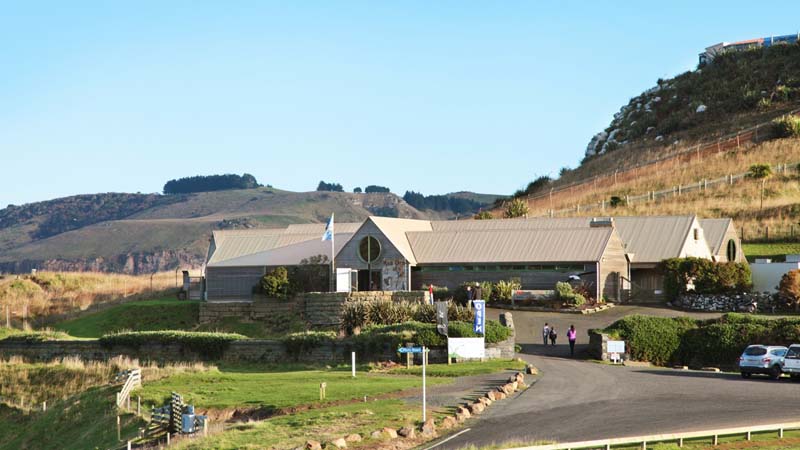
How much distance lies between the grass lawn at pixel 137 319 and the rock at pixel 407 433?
39124 millimetres

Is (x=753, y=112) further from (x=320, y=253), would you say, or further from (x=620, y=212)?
(x=320, y=253)

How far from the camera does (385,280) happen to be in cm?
6819

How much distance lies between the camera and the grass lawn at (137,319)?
66.6 m

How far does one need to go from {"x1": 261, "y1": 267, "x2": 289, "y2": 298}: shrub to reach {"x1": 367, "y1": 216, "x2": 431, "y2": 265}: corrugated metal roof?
6531 millimetres

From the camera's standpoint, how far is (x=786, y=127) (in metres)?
115

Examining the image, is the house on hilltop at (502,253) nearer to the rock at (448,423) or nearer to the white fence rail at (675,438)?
the rock at (448,423)

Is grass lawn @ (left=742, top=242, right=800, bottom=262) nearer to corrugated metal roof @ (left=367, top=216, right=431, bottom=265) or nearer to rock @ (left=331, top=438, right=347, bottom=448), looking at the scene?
corrugated metal roof @ (left=367, top=216, right=431, bottom=265)

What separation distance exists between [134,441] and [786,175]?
75.3 meters

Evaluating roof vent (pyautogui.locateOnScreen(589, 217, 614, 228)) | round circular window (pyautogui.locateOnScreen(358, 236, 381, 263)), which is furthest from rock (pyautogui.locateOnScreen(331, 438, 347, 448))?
roof vent (pyautogui.locateOnScreen(589, 217, 614, 228))

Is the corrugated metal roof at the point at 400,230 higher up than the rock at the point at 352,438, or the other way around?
the corrugated metal roof at the point at 400,230

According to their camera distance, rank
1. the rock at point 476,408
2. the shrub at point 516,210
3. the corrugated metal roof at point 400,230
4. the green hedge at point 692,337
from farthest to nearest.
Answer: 1. the shrub at point 516,210
2. the corrugated metal roof at point 400,230
3. the green hedge at point 692,337
4. the rock at point 476,408

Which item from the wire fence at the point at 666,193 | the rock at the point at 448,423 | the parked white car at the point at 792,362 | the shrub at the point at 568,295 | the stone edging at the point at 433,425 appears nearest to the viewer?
the stone edging at the point at 433,425

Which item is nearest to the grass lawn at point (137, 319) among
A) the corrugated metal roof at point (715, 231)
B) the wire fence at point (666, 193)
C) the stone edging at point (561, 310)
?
the stone edging at point (561, 310)

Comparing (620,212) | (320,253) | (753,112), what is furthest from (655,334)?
(753,112)
